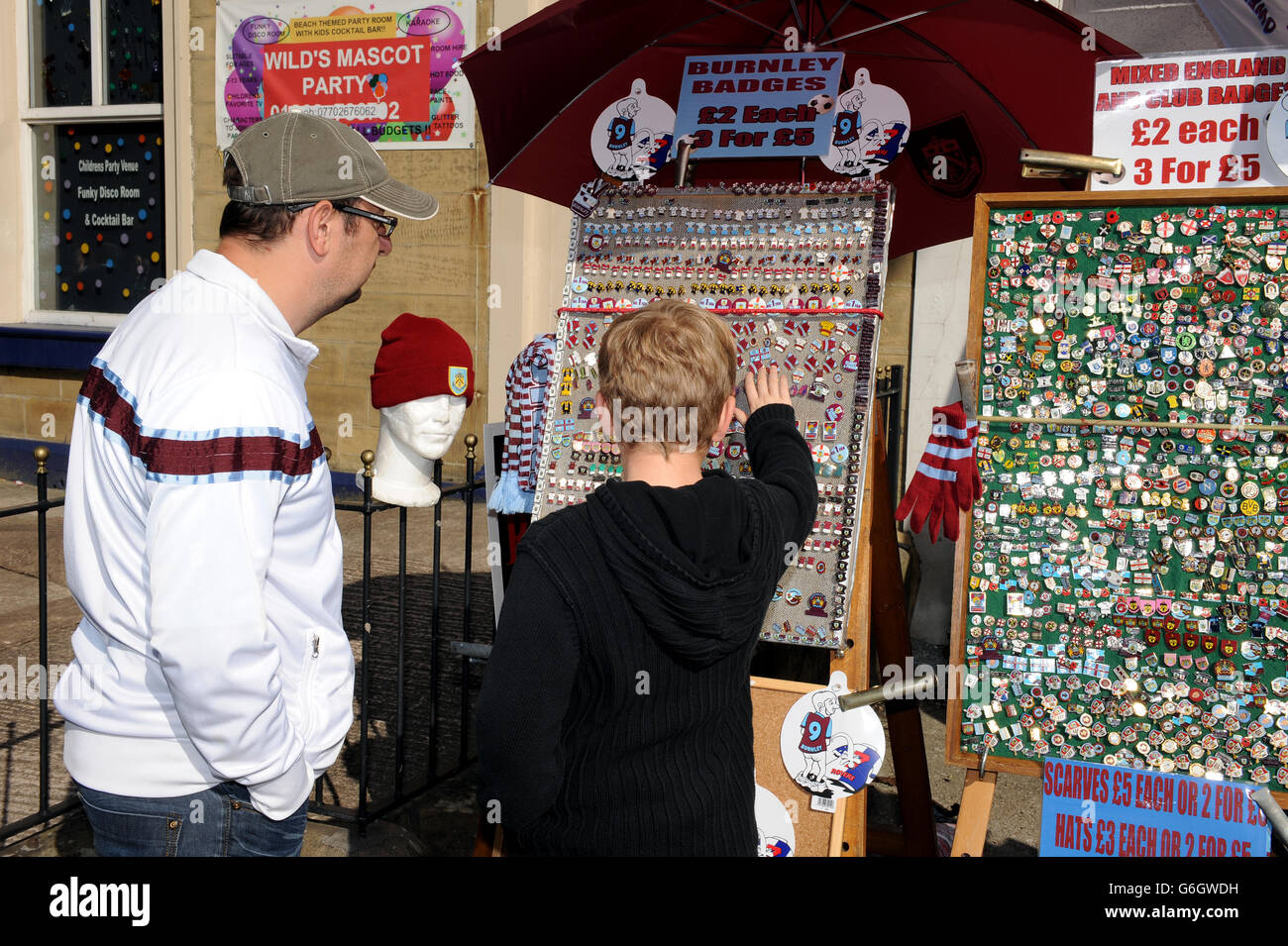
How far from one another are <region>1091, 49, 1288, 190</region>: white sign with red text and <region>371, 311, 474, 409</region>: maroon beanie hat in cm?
223

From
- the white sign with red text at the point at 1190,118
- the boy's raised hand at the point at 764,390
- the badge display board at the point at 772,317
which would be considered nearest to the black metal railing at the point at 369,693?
the badge display board at the point at 772,317

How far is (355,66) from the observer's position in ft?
27.3

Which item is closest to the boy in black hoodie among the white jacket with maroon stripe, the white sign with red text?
the white jacket with maroon stripe

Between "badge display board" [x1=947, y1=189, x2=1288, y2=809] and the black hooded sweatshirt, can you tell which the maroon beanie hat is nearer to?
"badge display board" [x1=947, y1=189, x2=1288, y2=809]

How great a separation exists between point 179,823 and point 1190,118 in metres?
3.03

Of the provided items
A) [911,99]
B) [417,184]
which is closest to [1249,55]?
[911,99]

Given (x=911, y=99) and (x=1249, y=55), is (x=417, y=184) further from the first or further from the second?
(x=1249, y=55)

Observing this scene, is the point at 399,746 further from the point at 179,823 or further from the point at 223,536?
the point at 223,536

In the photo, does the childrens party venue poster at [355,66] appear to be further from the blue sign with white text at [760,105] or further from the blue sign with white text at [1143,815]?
the blue sign with white text at [1143,815]

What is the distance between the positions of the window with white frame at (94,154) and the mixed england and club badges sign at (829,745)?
832cm

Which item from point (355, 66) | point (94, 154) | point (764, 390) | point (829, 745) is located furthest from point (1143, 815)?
point (94, 154)

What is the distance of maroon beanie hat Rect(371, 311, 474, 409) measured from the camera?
394 cm

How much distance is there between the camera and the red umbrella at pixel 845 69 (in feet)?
11.2

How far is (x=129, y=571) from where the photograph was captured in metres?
1.87
